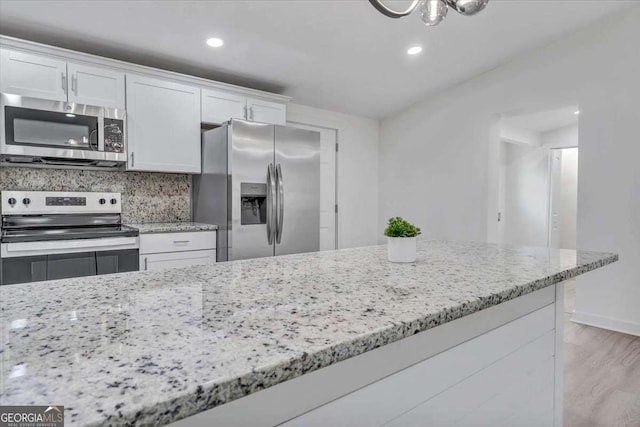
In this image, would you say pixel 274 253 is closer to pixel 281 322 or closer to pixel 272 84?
pixel 272 84

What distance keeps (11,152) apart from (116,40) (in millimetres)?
1084

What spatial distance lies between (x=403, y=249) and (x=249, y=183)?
194cm

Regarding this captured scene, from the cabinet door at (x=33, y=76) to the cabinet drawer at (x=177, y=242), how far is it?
1163 millimetres

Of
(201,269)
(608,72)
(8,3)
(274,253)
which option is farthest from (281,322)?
(608,72)

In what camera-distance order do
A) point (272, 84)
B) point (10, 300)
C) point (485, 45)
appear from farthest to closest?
1. point (272, 84)
2. point (485, 45)
3. point (10, 300)

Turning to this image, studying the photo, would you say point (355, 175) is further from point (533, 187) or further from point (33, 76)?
point (33, 76)

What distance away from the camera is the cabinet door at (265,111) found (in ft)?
11.6

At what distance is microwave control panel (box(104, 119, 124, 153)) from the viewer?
8.96 ft

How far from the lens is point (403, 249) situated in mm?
1395

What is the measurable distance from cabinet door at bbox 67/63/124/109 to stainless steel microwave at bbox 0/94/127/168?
111mm

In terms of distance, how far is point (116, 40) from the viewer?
277 centimetres

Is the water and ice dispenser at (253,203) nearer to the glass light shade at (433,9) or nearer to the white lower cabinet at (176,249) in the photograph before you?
the white lower cabinet at (176,249)

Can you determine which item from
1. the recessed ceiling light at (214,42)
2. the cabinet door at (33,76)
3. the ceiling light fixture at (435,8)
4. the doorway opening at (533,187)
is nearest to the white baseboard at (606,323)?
the doorway opening at (533,187)

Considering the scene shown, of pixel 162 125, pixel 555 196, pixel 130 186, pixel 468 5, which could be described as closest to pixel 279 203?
pixel 162 125
